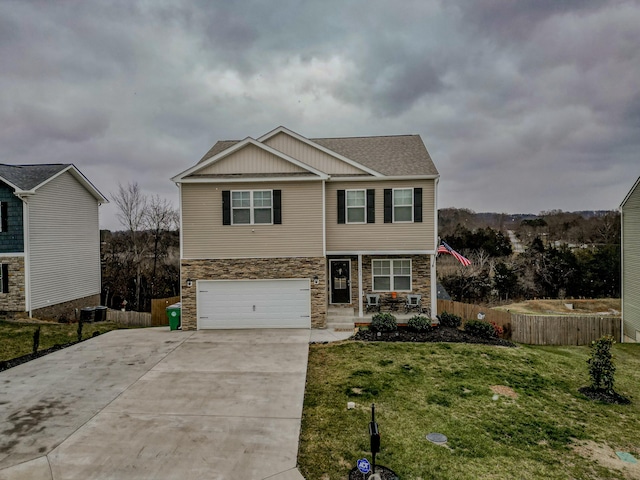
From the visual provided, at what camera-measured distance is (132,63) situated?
18.2 metres

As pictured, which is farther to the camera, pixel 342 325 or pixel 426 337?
pixel 342 325

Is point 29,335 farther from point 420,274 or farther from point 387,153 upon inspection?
point 387,153

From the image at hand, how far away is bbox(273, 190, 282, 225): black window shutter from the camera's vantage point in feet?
44.8

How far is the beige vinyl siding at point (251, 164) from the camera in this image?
542 inches

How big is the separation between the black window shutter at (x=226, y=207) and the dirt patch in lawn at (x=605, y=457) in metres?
11.6

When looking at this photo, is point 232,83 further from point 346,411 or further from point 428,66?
point 346,411

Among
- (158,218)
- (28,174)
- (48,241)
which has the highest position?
(28,174)

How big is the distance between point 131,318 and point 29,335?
4.86m

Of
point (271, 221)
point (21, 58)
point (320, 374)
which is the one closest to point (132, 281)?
point (21, 58)

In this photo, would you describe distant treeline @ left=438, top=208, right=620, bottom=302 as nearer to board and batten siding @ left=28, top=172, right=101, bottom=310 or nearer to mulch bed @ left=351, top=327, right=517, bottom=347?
mulch bed @ left=351, top=327, right=517, bottom=347

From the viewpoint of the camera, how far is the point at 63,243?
59.8 feet

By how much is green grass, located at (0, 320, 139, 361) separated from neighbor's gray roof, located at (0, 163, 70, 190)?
6.12 meters

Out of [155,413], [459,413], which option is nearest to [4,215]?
[155,413]

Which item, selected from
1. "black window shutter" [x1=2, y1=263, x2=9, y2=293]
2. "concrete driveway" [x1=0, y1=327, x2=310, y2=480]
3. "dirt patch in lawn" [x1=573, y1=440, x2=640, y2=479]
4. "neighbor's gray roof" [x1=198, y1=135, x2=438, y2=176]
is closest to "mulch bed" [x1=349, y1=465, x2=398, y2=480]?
"concrete driveway" [x1=0, y1=327, x2=310, y2=480]
